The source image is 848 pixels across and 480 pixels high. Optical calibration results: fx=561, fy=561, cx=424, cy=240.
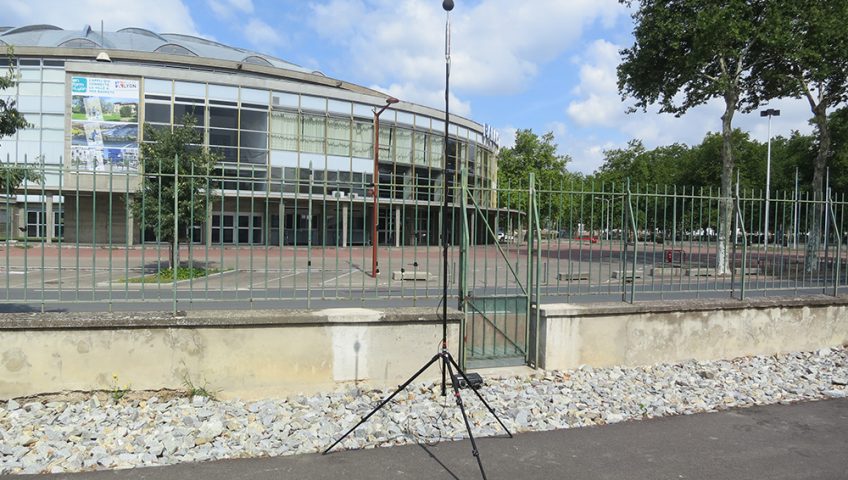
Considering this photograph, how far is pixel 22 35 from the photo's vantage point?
Result: 4575cm

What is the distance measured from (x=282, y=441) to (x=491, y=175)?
4601 centimetres

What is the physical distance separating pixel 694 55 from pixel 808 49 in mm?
3639

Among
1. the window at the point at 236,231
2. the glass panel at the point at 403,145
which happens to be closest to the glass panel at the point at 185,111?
the glass panel at the point at 403,145

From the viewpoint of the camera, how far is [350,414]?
18.1 ft

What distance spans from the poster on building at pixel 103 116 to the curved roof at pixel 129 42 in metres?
12.7

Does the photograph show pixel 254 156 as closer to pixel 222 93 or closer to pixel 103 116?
pixel 222 93

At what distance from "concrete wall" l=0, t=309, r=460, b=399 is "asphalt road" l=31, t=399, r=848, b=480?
5.30ft

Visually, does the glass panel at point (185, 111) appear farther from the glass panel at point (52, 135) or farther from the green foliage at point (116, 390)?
the green foliage at point (116, 390)

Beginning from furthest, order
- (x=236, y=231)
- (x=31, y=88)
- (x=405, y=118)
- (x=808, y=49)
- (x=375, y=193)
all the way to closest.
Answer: (x=405, y=118), (x=31, y=88), (x=808, y=49), (x=375, y=193), (x=236, y=231)

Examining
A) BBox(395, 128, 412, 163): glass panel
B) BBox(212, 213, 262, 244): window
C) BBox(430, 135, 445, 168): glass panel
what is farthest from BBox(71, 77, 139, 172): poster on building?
BBox(212, 213, 262, 244): window

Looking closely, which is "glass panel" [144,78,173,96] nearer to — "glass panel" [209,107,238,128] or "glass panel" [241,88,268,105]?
"glass panel" [209,107,238,128]

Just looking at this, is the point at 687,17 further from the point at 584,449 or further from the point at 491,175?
the point at 491,175

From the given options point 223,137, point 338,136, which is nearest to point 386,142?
point 338,136

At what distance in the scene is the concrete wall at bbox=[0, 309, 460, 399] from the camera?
551cm
